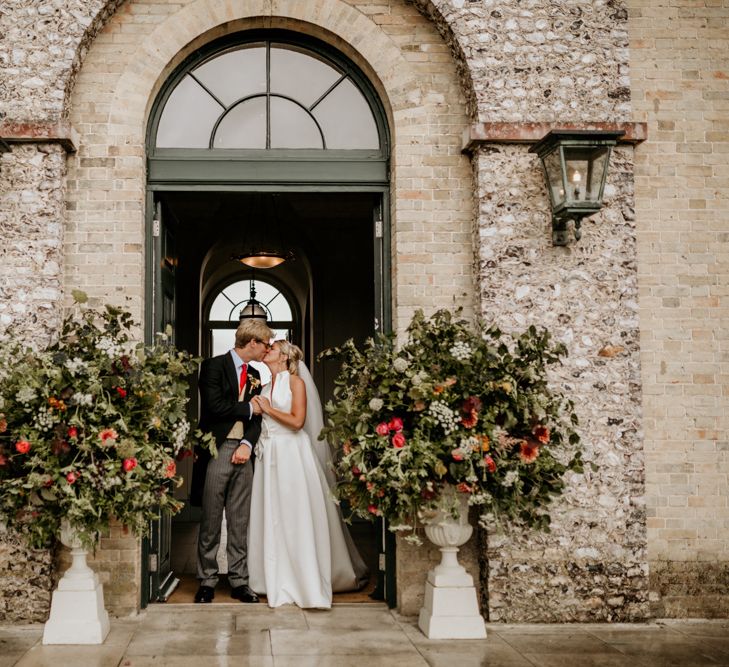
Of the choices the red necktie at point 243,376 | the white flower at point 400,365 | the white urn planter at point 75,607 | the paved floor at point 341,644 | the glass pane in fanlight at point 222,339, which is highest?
the glass pane in fanlight at point 222,339

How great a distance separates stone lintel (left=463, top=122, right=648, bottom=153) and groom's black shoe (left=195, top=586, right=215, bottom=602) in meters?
3.90

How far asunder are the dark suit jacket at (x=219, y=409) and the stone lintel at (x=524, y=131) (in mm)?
2603

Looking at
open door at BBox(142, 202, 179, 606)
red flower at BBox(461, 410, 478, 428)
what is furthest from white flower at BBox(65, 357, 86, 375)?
red flower at BBox(461, 410, 478, 428)

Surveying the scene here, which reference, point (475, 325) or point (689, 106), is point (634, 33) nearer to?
point (689, 106)

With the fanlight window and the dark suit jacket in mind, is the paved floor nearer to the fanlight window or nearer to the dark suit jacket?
the dark suit jacket

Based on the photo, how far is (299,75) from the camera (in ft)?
21.1

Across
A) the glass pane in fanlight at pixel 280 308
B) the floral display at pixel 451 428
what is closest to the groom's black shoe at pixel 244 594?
the floral display at pixel 451 428

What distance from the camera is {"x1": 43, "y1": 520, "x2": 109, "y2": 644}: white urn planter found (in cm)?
503

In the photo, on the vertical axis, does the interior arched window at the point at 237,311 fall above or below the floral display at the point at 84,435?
above

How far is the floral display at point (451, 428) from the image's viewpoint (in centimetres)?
501

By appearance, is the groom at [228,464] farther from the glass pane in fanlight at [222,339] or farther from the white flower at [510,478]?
the glass pane in fanlight at [222,339]

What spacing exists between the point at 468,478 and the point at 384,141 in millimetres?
2852

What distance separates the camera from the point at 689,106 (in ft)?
20.6

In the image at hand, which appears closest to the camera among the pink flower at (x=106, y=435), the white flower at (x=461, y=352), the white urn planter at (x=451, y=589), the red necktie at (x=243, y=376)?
the pink flower at (x=106, y=435)
